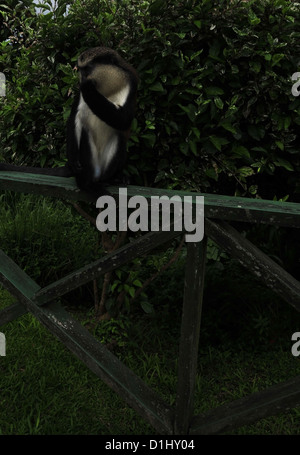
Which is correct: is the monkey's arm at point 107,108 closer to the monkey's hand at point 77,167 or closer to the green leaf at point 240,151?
the monkey's hand at point 77,167

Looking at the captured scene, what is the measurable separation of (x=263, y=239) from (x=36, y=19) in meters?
2.17

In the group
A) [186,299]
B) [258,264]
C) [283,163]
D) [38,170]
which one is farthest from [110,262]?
[283,163]

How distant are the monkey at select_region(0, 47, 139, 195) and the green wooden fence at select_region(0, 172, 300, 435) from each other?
0.67ft

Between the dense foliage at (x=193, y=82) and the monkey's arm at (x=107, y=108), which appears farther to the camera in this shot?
the dense foliage at (x=193, y=82)

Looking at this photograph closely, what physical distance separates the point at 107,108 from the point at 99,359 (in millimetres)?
1026

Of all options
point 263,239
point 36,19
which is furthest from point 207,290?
point 36,19

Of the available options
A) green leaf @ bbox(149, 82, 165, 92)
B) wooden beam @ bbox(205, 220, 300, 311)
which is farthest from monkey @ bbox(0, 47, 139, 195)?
wooden beam @ bbox(205, 220, 300, 311)

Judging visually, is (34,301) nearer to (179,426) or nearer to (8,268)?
(8,268)

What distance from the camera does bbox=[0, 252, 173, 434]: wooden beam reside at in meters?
1.98

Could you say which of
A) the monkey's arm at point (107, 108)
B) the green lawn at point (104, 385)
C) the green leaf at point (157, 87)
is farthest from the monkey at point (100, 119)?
the green lawn at point (104, 385)

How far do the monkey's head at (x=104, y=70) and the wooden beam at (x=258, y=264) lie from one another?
816 mm

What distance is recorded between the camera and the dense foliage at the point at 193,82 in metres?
2.71

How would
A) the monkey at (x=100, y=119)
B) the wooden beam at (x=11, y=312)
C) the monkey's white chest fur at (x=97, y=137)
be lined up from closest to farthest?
the monkey at (x=100, y=119)
the wooden beam at (x=11, y=312)
the monkey's white chest fur at (x=97, y=137)

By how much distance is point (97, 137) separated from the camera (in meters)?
2.49
